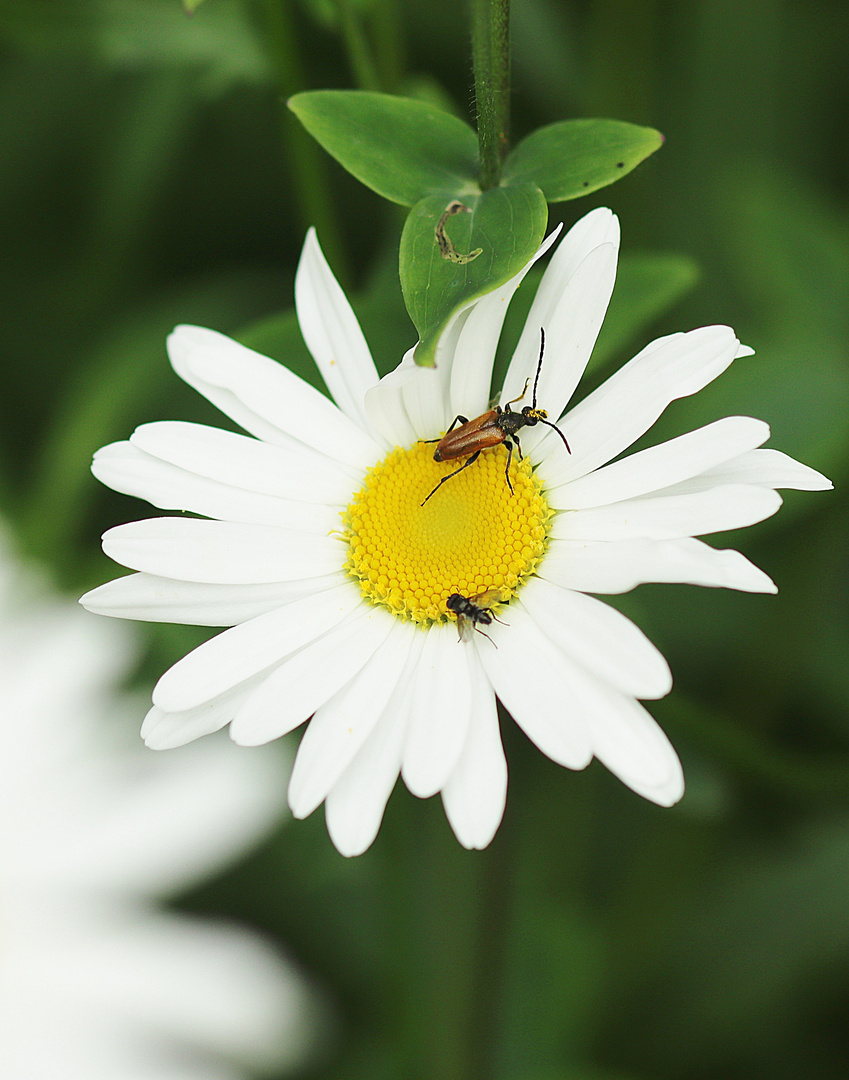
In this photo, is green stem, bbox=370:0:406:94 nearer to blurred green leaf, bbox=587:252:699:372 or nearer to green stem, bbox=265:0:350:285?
green stem, bbox=265:0:350:285

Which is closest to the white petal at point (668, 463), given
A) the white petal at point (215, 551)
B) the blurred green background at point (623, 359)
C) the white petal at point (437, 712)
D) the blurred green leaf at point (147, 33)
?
the white petal at point (437, 712)

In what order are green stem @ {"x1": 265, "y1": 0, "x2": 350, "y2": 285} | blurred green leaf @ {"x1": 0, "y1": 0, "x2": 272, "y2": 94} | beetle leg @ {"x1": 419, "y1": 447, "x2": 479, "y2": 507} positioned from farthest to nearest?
blurred green leaf @ {"x1": 0, "y1": 0, "x2": 272, "y2": 94} < green stem @ {"x1": 265, "y1": 0, "x2": 350, "y2": 285} < beetle leg @ {"x1": 419, "y1": 447, "x2": 479, "y2": 507}

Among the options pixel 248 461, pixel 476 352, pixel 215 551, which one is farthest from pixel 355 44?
pixel 215 551

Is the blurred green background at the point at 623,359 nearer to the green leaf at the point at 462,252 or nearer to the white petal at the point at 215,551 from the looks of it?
the white petal at the point at 215,551

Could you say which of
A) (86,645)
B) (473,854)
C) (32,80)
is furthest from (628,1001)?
(32,80)

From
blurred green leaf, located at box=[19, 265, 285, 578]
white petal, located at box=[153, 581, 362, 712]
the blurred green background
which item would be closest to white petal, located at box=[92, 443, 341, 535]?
white petal, located at box=[153, 581, 362, 712]

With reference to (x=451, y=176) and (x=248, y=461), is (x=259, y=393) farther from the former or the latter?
(x=451, y=176)
